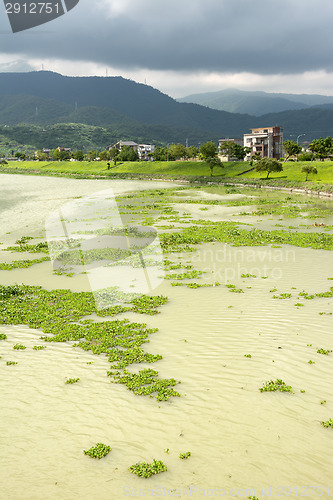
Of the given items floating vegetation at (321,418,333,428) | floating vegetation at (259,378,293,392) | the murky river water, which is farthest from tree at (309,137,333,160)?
floating vegetation at (321,418,333,428)

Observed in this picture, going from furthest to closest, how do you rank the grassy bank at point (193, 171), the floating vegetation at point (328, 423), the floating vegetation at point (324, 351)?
the grassy bank at point (193, 171), the floating vegetation at point (324, 351), the floating vegetation at point (328, 423)

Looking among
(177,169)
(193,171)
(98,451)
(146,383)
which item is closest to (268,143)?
(177,169)

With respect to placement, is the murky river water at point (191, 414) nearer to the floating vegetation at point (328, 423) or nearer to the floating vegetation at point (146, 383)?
the floating vegetation at point (328, 423)

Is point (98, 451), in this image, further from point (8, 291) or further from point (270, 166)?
point (270, 166)

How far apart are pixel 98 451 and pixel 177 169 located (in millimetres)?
121278

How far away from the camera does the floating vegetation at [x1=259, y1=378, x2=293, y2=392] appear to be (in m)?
10.3

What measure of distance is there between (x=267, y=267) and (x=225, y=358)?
10937 millimetres

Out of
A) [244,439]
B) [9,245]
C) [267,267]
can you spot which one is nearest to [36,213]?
[9,245]

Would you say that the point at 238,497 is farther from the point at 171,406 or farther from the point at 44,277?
the point at 44,277

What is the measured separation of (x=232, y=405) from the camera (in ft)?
32.2

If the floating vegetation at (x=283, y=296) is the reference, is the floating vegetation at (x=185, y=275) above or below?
above

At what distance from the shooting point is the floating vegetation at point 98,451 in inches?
320

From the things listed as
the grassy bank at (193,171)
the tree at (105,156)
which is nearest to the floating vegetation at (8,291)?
the grassy bank at (193,171)

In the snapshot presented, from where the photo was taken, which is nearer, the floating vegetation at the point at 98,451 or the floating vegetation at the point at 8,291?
the floating vegetation at the point at 98,451
